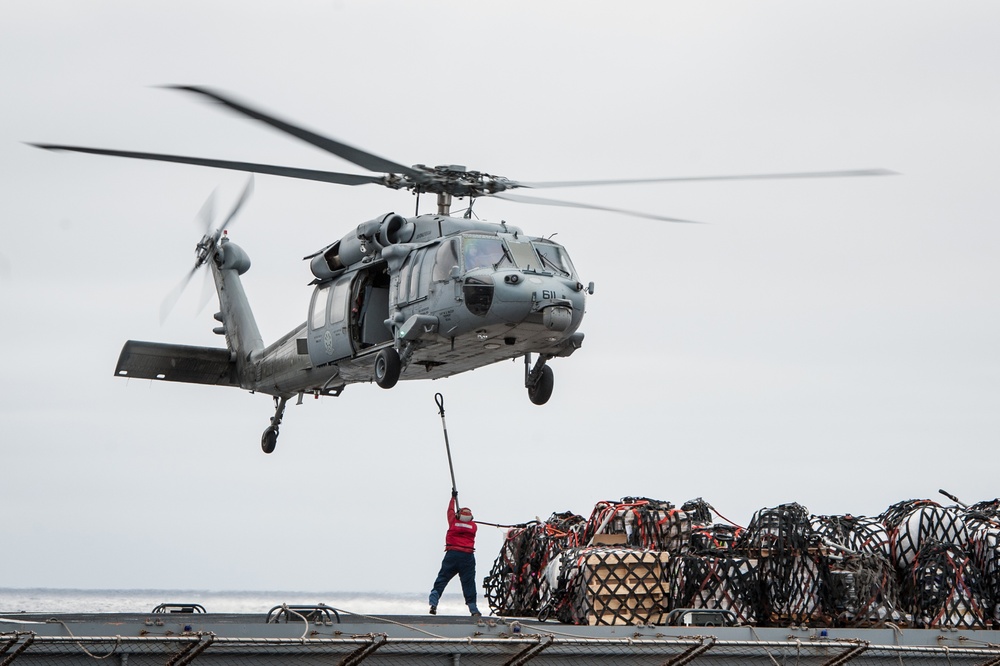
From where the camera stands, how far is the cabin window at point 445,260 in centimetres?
1744

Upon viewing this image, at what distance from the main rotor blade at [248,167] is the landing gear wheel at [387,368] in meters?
2.47

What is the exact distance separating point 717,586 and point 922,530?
3345mm

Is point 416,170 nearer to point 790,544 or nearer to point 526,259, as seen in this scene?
point 526,259

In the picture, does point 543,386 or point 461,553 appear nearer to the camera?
point 461,553

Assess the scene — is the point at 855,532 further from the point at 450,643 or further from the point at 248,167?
the point at 248,167

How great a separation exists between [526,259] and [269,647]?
772 cm

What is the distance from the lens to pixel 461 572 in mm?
15906

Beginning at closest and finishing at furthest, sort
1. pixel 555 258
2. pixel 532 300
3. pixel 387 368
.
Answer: pixel 532 300 → pixel 555 258 → pixel 387 368

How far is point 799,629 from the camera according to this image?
44.3 ft

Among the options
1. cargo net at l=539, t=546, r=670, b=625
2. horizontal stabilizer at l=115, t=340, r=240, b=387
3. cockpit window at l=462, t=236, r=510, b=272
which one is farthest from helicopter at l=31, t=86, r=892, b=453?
cargo net at l=539, t=546, r=670, b=625

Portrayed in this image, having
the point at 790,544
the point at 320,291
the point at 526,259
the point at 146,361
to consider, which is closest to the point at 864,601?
the point at 790,544

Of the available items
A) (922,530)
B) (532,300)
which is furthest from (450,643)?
(922,530)

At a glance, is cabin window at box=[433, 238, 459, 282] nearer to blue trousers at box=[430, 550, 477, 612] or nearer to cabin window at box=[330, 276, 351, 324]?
cabin window at box=[330, 276, 351, 324]

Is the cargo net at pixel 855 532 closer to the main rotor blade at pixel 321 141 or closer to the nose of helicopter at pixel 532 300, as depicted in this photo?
the nose of helicopter at pixel 532 300
